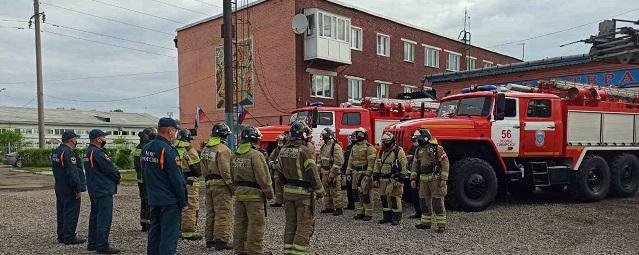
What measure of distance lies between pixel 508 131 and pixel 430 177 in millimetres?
3352

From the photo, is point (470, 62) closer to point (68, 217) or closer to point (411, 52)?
point (411, 52)

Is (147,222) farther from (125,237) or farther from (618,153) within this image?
(618,153)

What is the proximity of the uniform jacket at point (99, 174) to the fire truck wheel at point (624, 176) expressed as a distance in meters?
11.6

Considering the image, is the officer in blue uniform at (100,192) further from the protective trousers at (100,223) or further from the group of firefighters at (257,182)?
the group of firefighters at (257,182)

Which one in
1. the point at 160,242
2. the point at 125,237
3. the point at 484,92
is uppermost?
the point at 484,92

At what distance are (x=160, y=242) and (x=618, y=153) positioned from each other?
11.9 m

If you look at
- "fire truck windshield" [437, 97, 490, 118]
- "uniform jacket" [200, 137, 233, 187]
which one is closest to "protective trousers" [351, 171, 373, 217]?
"fire truck windshield" [437, 97, 490, 118]

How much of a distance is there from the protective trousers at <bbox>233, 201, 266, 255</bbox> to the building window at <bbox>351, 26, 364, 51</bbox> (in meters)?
23.0

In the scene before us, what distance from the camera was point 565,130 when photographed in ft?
39.7

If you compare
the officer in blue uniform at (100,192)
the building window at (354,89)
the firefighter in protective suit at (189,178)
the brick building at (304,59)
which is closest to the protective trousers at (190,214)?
the firefighter in protective suit at (189,178)

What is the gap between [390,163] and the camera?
9.75 metres

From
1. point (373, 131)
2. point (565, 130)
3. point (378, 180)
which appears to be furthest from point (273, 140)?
point (565, 130)

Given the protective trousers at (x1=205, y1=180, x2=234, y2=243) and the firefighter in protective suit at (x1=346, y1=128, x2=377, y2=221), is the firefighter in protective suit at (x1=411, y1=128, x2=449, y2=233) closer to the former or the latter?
the firefighter in protective suit at (x1=346, y1=128, x2=377, y2=221)

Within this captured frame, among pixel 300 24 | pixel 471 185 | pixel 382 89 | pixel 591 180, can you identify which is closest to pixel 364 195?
pixel 471 185
